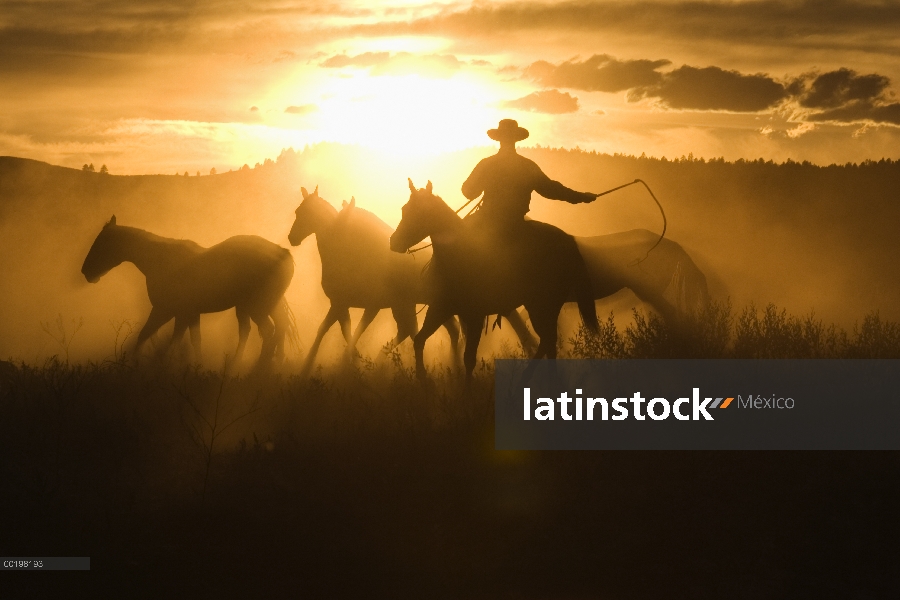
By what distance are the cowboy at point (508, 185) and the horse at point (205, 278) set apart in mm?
3949

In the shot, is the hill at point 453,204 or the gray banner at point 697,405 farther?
the hill at point 453,204

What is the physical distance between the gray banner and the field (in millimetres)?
234

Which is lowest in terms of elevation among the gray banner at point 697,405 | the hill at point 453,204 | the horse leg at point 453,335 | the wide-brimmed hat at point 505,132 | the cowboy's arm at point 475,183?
the gray banner at point 697,405

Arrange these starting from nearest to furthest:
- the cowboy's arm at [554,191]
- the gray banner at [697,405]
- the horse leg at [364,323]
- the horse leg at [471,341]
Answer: the gray banner at [697,405] < the horse leg at [471,341] < the cowboy's arm at [554,191] < the horse leg at [364,323]

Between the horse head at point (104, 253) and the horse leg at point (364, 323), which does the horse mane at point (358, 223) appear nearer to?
the horse leg at point (364, 323)

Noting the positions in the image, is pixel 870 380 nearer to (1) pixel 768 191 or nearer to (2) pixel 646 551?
(2) pixel 646 551

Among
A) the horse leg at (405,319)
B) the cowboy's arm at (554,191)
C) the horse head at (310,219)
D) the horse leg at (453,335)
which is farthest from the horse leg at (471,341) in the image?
the horse head at (310,219)

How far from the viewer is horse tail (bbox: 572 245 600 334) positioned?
9.27 m

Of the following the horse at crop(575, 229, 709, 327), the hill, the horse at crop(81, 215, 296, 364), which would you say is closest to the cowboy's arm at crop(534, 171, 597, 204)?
the horse at crop(575, 229, 709, 327)

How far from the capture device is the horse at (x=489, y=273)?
902cm

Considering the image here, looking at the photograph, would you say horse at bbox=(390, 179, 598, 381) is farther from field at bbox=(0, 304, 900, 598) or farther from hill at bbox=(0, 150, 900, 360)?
hill at bbox=(0, 150, 900, 360)

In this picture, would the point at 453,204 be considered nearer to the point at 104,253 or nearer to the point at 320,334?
the point at 104,253

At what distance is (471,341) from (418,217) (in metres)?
1.31

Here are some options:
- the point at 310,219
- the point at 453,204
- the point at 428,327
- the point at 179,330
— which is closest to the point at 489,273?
the point at 428,327
